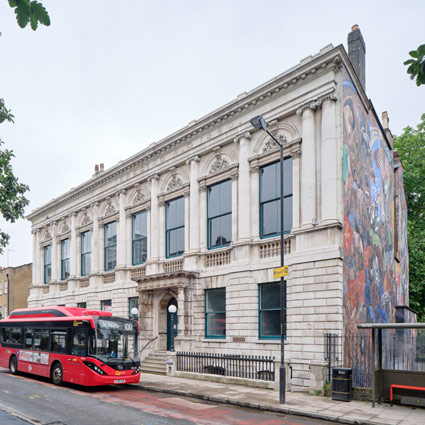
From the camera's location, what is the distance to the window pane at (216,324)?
875 inches

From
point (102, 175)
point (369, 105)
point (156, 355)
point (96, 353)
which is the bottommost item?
point (156, 355)

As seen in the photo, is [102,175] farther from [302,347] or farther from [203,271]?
[302,347]

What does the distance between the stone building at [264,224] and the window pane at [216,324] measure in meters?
0.08

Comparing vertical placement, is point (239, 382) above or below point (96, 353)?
below

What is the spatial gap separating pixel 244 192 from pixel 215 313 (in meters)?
5.99

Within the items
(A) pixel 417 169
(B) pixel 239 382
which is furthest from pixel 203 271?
(A) pixel 417 169

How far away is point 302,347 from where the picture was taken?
18125mm

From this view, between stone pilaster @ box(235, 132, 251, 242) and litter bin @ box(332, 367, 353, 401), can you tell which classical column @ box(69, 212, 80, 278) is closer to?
stone pilaster @ box(235, 132, 251, 242)

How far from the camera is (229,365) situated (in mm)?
20406

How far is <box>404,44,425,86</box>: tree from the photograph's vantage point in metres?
5.03

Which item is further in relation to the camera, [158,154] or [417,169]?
[417,169]

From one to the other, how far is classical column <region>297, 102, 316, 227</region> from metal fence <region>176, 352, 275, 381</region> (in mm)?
5831

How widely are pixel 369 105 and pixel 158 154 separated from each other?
11.7 meters

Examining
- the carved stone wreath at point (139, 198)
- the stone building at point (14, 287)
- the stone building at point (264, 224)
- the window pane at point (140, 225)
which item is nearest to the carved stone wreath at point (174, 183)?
the stone building at point (264, 224)
